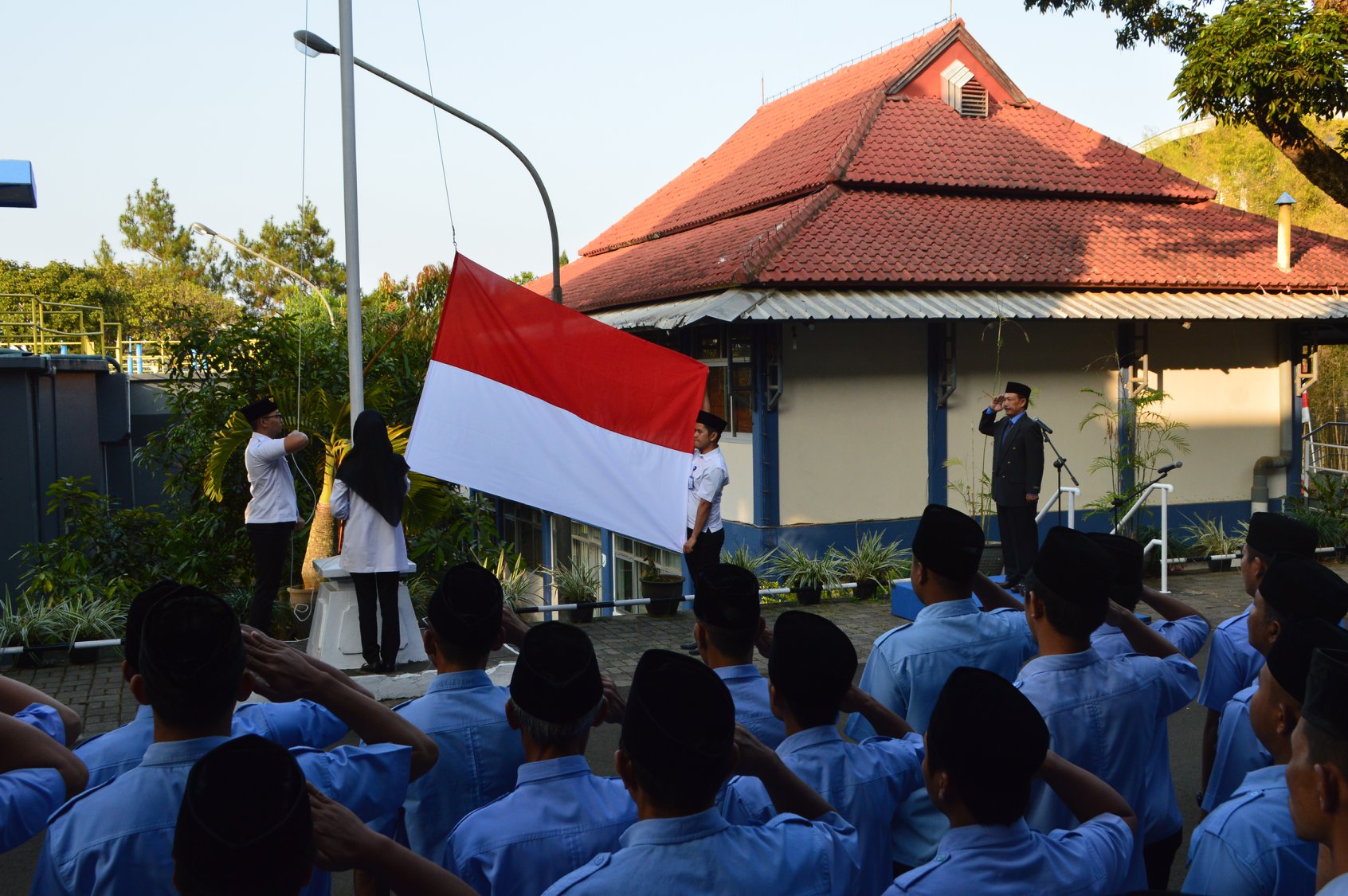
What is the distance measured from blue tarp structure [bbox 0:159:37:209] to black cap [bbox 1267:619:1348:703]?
36.7 feet

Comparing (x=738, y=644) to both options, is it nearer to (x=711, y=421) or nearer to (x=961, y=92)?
(x=711, y=421)

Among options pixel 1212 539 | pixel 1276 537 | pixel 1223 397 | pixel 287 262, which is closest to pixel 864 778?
pixel 1276 537

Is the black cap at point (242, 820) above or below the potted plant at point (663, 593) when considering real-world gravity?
above

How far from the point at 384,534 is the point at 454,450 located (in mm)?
2381

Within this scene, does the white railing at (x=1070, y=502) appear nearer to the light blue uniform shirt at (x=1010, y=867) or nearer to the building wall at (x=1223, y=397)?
the building wall at (x=1223, y=397)

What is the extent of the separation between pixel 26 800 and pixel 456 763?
3.33 feet

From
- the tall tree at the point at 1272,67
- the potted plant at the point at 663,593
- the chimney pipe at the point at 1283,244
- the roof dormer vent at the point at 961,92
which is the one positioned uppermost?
the roof dormer vent at the point at 961,92

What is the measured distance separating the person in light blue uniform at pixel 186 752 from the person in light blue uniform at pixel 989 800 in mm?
1146

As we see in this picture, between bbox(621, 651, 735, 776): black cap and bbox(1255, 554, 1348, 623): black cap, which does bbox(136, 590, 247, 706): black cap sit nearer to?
bbox(621, 651, 735, 776): black cap

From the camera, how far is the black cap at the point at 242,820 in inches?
72.4

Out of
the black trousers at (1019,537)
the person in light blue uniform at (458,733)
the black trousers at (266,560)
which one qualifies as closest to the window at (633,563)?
the black trousers at (1019,537)

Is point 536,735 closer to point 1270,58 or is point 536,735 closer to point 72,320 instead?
point 1270,58

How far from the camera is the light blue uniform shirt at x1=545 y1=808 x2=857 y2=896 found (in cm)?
219

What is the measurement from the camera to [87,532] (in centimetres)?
1109
